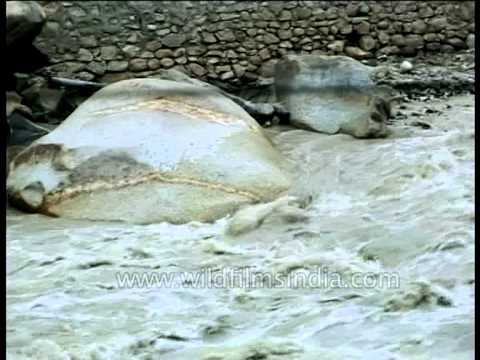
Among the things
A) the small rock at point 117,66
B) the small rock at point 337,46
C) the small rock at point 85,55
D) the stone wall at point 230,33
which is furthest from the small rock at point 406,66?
the small rock at point 85,55

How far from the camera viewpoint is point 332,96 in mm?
5000

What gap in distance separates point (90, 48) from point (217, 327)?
13.3ft

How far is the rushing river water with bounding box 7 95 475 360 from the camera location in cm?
243

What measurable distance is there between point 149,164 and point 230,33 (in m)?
2.79

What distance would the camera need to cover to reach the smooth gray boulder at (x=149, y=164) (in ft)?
12.2

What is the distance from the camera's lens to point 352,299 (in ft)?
8.99

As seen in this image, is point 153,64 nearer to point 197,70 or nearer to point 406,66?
point 197,70

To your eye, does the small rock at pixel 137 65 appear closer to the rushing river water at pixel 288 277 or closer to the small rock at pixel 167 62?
the small rock at pixel 167 62

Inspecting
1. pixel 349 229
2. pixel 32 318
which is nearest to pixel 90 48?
pixel 349 229

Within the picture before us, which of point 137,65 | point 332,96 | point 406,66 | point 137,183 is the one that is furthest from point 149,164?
point 406,66

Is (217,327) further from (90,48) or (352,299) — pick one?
(90,48)

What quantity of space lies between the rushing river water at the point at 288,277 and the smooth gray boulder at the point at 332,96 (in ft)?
1.53

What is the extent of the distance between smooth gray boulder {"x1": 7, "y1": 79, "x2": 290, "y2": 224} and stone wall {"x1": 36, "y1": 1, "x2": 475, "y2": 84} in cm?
206

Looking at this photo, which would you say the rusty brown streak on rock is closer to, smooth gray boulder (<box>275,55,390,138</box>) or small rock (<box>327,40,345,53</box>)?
smooth gray boulder (<box>275,55,390,138</box>)
